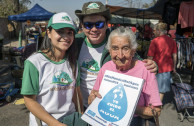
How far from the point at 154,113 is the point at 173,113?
11.3 ft

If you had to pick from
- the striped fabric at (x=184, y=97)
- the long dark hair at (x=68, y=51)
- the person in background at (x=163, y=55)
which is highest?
the long dark hair at (x=68, y=51)

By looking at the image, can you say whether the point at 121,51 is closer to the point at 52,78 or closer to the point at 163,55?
the point at 52,78

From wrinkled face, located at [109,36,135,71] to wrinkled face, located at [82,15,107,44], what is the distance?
1.54 ft

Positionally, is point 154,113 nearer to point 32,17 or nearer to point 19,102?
point 19,102

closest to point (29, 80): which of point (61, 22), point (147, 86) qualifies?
point (61, 22)

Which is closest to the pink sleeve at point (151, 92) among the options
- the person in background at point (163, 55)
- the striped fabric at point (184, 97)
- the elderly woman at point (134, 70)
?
the elderly woman at point (134, 70)

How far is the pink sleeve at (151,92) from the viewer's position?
4.91 feet

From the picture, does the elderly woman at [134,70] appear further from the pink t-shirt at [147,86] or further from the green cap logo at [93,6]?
the green cap logo at [93,6]

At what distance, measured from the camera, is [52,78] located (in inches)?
60.7

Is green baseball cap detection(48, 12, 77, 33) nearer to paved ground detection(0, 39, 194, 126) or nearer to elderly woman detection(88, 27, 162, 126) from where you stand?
elderly woman detection(88, 27, 162, 126)

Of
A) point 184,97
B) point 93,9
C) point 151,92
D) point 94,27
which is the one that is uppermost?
point 93,9

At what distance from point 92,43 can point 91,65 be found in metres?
0.29

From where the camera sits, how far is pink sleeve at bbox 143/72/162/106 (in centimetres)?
150

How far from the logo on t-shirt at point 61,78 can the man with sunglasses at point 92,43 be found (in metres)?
0.45
